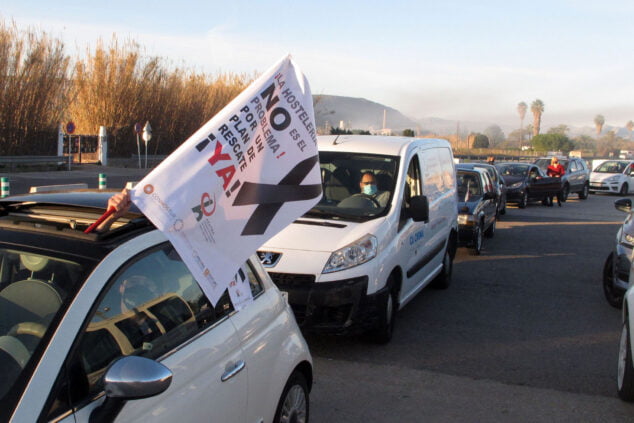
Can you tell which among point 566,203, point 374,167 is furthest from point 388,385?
point 566,203

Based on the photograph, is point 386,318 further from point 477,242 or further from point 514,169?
point 514,169

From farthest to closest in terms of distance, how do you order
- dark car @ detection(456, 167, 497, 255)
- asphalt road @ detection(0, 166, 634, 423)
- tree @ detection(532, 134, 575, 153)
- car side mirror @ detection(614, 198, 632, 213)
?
tree @ detection(532, 134, 575, 153) < dark car @ detection(456, 167, 497, 255) < car side mirror @ detection(614, 198, 632, 213) < asphalt road @ detection(0, 166, 634, 423)

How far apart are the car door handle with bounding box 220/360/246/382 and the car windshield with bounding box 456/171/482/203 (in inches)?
413

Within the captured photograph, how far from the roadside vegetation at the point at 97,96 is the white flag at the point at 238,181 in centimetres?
2722

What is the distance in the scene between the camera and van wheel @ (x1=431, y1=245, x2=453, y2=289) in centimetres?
910

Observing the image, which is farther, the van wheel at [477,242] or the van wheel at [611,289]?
the van wheel at [477,242]

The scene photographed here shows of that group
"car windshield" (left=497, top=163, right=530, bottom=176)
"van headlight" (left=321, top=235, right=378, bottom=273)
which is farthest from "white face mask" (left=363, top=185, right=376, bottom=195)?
"car windshield" (left=497, top=163, right=530, bottom=176)

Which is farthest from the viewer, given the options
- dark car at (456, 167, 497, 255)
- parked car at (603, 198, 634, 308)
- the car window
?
dark car at (456, 167, 497, 255)

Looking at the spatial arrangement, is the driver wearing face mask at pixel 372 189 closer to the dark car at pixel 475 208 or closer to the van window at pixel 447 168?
the van window at pixel 447 168

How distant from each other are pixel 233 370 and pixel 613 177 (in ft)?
106

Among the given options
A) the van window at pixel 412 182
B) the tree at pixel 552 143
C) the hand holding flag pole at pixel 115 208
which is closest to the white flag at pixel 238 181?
the hand holding flag pole at pixel 115 208

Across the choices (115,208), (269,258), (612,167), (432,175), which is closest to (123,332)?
(115,208)

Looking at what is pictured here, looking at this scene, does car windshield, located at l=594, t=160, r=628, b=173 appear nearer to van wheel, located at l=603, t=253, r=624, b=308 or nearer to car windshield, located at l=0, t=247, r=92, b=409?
van wheel, located at l=603, t=253, r=624, b=308

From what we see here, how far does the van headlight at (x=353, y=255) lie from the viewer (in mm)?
5992
